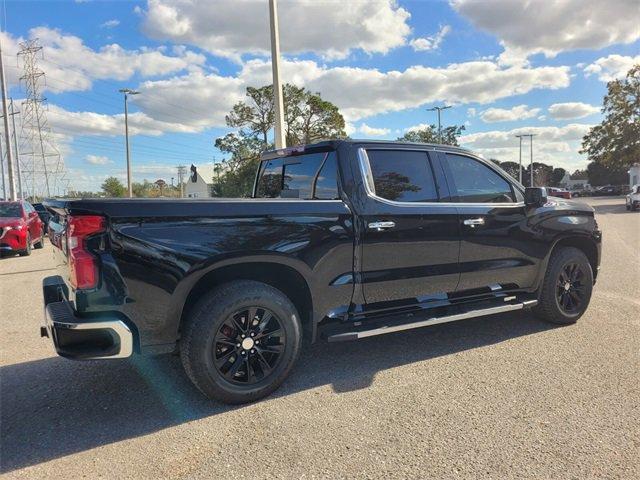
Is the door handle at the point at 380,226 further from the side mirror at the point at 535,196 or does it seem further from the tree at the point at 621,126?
the tree at the point at 621,126

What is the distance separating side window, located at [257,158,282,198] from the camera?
16.0ft

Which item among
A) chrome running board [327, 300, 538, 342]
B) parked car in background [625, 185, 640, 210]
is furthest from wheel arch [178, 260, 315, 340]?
parked car in background [625, 185, 640, 210]

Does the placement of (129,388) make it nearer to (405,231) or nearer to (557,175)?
(405,231)

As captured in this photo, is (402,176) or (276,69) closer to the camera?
(402,176)

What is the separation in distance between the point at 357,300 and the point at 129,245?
1.81 meters

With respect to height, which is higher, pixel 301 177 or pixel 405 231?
pixel 301 177

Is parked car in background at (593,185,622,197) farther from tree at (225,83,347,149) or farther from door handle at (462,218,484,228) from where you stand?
door handle at (462,218,484,228)

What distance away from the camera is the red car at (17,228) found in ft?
39.4

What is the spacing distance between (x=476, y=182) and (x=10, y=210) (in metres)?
12.7

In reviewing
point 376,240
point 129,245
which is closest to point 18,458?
point 129,245

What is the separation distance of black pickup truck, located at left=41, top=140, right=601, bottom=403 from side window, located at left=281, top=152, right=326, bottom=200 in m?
0.02

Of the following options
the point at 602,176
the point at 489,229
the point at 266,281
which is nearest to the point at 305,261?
the point at 266,281

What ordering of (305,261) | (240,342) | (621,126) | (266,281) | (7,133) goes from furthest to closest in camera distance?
(621,126) → (7,133) → (266,281) → (305,261) → (240,342)

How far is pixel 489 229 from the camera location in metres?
4.61
